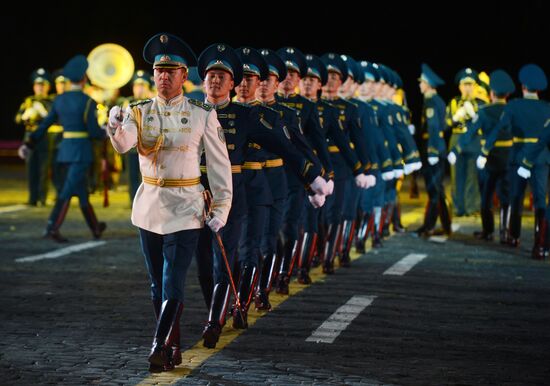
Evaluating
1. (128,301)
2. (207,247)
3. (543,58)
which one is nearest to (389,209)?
(128,301)

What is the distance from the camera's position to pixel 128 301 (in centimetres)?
1123

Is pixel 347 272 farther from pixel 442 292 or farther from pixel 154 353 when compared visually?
pixel 154 353

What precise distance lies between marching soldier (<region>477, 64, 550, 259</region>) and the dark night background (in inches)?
879

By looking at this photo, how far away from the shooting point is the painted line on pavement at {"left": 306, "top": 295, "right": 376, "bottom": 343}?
949 cm

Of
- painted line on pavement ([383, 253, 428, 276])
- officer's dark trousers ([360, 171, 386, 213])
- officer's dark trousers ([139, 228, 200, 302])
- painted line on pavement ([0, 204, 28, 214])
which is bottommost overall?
painted line on pavement ([0, 204, 28, 214])

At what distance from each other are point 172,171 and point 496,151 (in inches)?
387

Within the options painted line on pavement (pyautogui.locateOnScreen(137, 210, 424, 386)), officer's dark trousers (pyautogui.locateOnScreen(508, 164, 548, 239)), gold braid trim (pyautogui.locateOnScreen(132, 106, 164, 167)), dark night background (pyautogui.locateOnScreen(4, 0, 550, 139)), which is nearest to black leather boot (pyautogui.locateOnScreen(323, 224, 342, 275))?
painted line on pavement (pyautogui.locateOnScreen(137, 210, 424, 386))

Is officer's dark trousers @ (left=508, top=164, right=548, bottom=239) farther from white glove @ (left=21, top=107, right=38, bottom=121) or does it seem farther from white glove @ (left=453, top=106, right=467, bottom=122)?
white glove @ (left=21, top=107, right=38, bottom=121)

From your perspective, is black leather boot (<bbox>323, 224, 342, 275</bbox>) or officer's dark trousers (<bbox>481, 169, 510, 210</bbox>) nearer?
black leather boot (<bbox>323, 224, 342, 275</bbox>)

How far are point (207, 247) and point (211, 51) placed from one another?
1362mm

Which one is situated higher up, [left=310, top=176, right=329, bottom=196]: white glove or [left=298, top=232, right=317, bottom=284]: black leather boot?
[left=310, top=176, right=329, bottom=196]: white glove

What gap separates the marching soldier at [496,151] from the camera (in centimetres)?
1709

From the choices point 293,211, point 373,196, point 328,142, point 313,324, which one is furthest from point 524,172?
point 313,324

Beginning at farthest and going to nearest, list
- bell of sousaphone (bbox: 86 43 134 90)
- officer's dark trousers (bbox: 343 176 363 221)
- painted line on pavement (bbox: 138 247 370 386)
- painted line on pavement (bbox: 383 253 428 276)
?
bell of sousaphone (bbox: 86 43 134 90) → officer's dark trousers (bbox: 343 176 363 221) → painted line on pavement (bbox: 383 253 428 276) → painted line on pavement (bbox: 138 247 370 386)
